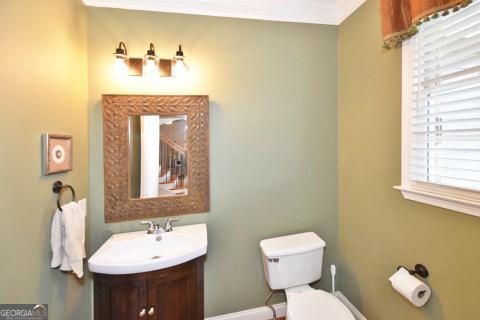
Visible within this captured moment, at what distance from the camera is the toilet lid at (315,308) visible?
1.30 m

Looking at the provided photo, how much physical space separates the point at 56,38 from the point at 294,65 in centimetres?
156

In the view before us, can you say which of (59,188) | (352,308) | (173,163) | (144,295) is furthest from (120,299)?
(352,308)

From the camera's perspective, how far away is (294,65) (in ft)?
5.75

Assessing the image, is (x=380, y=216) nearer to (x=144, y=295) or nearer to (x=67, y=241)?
(x=144, y=295)

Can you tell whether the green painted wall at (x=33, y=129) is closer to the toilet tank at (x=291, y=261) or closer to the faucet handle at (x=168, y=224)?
the faucet handle at (x=168, y=224)

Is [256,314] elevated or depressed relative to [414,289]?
depressed

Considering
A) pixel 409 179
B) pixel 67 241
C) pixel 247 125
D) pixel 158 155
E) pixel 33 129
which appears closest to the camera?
pixel 33 129

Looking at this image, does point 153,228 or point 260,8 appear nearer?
point 153,228

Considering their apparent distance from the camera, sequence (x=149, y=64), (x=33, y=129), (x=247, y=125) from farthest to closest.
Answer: (x=247, y=125), (x=149, y=64), (x=33, y=129)

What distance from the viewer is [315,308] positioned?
136cm

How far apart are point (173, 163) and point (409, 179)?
4.99 ft

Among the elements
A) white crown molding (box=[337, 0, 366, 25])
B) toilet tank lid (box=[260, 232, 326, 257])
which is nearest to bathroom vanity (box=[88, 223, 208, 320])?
toilet tank lid (box=[260, 232, 326, 257])

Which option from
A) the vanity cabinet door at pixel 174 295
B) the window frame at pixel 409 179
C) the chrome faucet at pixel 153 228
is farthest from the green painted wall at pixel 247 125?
the window frame at pixel 409 179

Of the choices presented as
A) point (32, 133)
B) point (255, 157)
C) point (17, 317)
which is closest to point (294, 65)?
point (255, 157)
